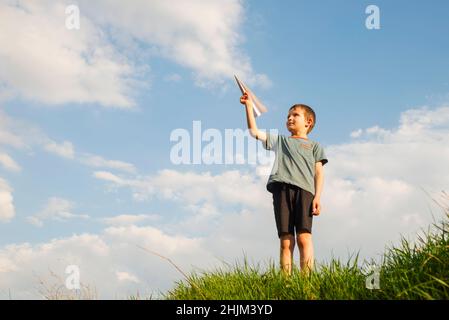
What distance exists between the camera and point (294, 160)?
6.32 meters

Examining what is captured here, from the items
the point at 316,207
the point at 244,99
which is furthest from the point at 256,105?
the point at 316,207

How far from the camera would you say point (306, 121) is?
665 centimetres

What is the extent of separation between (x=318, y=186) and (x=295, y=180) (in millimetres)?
364

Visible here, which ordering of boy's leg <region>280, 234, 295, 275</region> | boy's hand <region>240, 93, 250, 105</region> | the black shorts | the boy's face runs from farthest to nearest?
the boy's face
boy's hand <region>240, 93, 250, 105</region>
the black shorts
boy's leg <region>280, 234, 295, 275</region>

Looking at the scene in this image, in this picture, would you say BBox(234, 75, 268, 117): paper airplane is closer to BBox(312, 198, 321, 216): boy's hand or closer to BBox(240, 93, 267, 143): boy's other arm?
BBox(240, 93, 267, 143): boy's other arm

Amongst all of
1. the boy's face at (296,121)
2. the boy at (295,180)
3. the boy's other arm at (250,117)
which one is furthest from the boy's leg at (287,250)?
the boy's face at (296,121)

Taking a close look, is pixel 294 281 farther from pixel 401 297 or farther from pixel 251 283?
pixel 401 297

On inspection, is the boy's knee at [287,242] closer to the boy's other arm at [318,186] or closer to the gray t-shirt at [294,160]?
the boy's other arm at [318,186]

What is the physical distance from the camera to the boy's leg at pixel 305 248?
5.91 meters

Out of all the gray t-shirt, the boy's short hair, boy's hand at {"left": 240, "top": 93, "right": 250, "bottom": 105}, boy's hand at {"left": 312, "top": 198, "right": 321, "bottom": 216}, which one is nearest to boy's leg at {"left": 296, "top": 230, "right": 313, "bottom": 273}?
boy's hand at {"left": 312, "top": 198, "right": 321, "bottom": 216}

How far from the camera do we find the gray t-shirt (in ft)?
20.5
